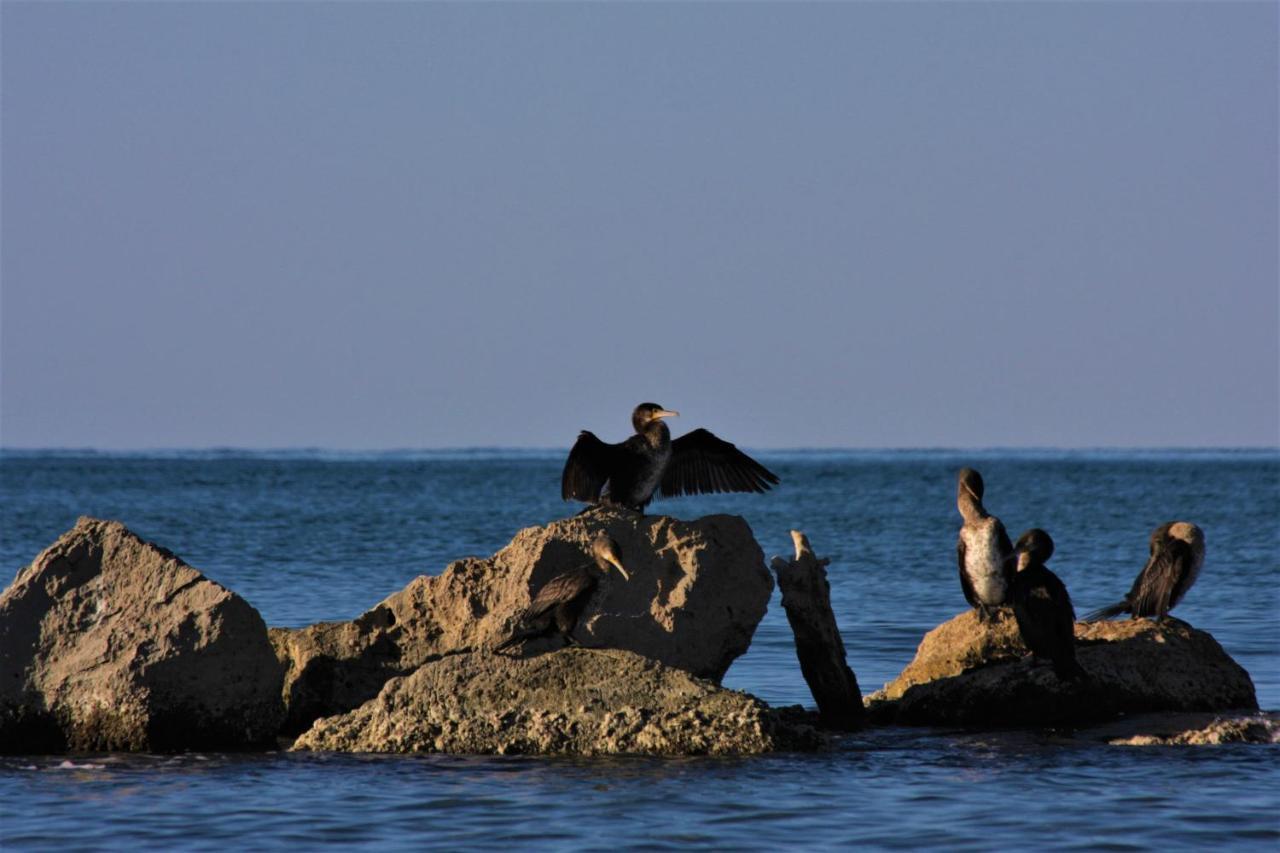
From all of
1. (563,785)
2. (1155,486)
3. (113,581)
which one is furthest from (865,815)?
(1155,486)

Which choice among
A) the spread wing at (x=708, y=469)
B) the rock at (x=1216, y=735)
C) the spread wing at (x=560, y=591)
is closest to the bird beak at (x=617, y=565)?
the spread wing at (x=560, y=591)

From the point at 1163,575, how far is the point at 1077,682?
1405 millimetres

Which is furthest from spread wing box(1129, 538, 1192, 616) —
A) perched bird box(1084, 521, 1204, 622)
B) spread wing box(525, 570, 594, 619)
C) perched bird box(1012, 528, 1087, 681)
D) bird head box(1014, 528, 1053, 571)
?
spread wing box(525, 570, 594, 619)

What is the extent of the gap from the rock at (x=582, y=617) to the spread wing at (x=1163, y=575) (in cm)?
272

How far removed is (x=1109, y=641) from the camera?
1191 cm

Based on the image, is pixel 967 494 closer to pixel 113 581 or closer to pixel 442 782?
pixel 442 782

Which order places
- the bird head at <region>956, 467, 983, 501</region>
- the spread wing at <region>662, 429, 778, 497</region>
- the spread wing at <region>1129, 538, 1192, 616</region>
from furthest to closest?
1. the spread wing at <region>662, 429, 778, 497</region>
2. the spread wing at <region>1129, 538, 1192, 616</region>
3. the bird head at <region>956, 467, 983, 501</region>

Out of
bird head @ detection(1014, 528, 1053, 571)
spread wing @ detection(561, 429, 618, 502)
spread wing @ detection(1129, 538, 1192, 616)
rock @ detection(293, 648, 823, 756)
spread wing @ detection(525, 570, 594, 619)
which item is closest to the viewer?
rock @ detection(293, 648, 823, 756)

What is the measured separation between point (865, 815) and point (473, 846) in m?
1.91

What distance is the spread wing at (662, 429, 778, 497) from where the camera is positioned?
12.8 meters

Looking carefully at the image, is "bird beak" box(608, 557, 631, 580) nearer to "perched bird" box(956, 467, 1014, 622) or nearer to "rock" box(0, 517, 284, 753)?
"rock" box(0, 517, 284, 753)

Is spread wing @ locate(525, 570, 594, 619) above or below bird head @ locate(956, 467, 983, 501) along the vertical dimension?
below

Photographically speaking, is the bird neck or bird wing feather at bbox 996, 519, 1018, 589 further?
the bird neck

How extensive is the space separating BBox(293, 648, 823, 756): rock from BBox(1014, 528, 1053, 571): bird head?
199 centimetres
